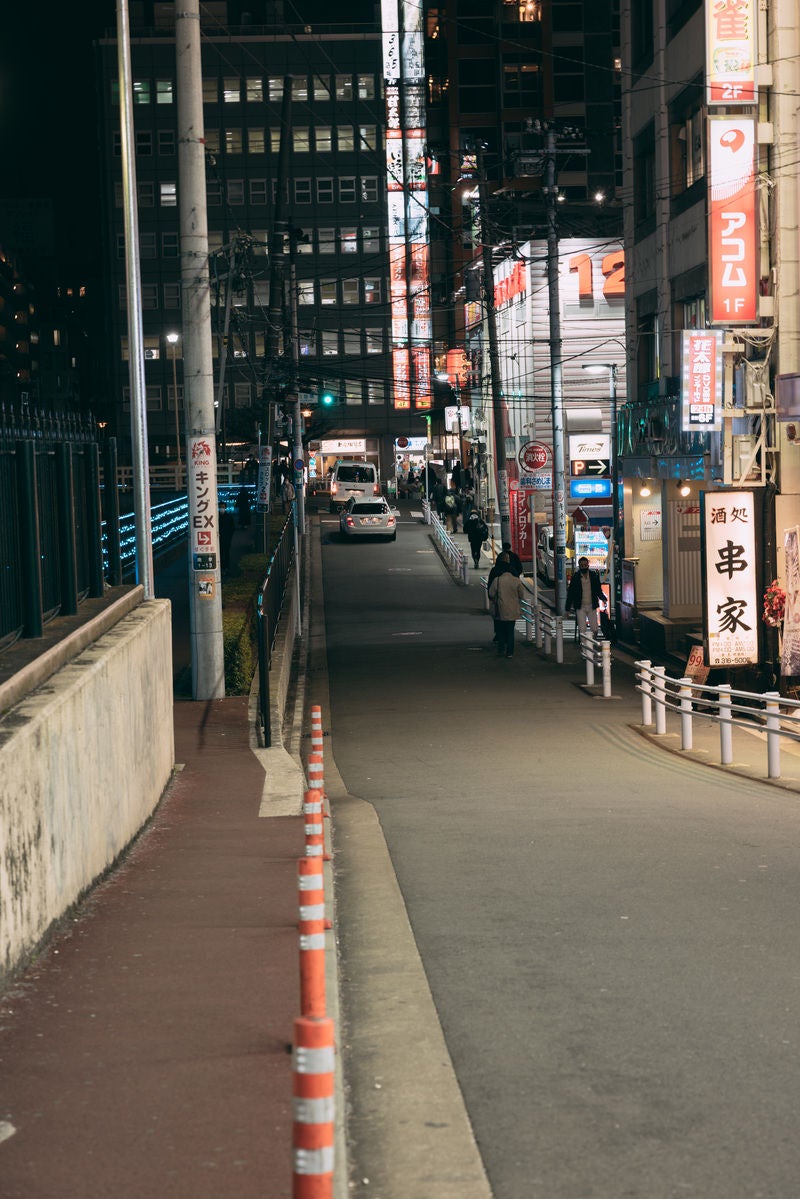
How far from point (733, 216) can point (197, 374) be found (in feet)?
29.0

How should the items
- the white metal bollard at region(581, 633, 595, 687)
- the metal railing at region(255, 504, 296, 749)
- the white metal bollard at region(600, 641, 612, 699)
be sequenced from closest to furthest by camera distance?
1. the metal railing at region(255, 504, 296, 749)
2. the white metal bollard at region(600, 641, 612, 699)
3. the white metal bollard at region(581, 633, 595, 687)

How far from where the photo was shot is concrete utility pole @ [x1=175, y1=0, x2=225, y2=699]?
1836 centimetres

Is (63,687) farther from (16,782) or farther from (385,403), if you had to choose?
(385,403)

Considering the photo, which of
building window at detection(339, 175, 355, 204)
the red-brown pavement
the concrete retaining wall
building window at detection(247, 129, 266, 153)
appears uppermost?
building window at detection(247, 129, 266, 153)

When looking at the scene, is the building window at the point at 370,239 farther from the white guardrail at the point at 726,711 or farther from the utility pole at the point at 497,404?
the white guardrail at the point at 726,711

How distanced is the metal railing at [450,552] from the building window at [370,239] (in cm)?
4723

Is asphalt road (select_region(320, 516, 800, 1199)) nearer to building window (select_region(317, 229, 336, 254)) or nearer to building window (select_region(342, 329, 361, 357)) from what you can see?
building window (select_region(342, 329, 361, 357))

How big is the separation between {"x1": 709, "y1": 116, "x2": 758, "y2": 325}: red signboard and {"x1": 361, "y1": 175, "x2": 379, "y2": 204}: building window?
3382 inches

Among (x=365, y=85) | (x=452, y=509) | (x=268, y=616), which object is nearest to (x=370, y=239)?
(x=365, y=85)

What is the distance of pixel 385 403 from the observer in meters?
108

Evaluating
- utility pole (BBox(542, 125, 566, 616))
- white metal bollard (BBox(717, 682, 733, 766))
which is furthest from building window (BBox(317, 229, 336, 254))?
white metal bollard (BBox(717, 682, 733, 766))

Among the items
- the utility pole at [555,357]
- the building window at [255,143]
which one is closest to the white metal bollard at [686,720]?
the utility pole at [555,357]

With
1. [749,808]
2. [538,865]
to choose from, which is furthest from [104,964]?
[749,808]

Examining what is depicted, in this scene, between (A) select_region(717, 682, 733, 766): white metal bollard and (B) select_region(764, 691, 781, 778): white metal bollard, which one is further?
(A) select_region(717, 682, 733, 766): white metal bollard
